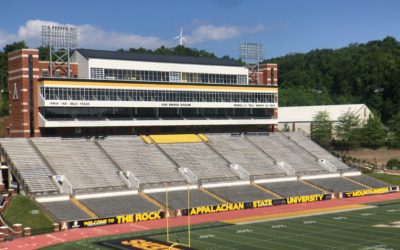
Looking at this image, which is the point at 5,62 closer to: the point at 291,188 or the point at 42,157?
the point at 42,157

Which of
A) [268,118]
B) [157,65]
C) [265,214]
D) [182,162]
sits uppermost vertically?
[157,65]

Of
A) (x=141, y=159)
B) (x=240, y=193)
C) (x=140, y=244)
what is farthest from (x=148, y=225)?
(x=141, y=159)

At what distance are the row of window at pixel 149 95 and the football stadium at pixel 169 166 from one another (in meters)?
0.13

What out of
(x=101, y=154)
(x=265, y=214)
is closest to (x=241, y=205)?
(x=265, y=214)

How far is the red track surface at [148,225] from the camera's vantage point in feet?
124

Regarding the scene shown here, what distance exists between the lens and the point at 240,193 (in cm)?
5497

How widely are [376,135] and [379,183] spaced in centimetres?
1864

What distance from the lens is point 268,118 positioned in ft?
245

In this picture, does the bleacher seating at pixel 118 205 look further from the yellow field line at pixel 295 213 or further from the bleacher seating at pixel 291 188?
the bleacher seating at pixel 291 188

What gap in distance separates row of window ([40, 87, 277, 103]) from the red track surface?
65.7 ft

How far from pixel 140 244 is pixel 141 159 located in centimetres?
2341

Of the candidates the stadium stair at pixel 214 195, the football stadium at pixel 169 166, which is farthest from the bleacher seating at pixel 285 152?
the stadium stair at pixel 214 195

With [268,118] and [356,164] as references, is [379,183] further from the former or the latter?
[268,118]

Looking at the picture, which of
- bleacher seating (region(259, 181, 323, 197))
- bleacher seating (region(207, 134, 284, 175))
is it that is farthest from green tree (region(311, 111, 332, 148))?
bleacher seating (region(259, 181, 323, 197))
